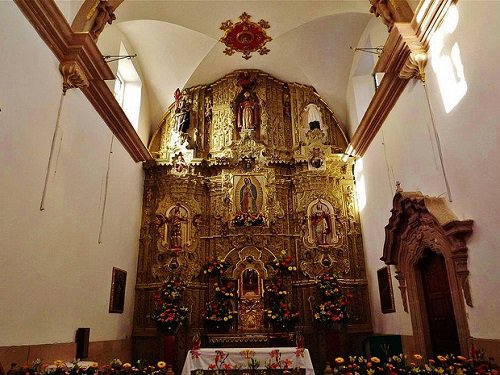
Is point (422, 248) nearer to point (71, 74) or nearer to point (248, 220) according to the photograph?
point (248, 220)

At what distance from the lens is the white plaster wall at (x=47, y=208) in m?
6.06

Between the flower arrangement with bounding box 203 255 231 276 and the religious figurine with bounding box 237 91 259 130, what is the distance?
4.27 m

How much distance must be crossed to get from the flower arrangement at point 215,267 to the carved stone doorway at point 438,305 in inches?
209

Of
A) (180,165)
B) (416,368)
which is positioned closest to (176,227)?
(180,165)

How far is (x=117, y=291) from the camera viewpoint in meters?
10.3

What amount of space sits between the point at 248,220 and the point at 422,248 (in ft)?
17.5

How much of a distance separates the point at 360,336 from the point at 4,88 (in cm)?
996

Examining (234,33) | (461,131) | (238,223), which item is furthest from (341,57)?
(461,131)

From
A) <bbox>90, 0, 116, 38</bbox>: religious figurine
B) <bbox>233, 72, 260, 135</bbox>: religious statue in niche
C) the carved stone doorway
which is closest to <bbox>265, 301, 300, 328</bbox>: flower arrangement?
the carved stone doorway

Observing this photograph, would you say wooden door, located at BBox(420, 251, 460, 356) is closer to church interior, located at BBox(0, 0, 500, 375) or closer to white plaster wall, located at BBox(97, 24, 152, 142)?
church interior, located at BBox(0, 0, 500, 375)

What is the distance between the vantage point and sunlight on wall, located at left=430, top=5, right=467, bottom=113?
666cm

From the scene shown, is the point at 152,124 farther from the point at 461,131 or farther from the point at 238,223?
the point at 461,131

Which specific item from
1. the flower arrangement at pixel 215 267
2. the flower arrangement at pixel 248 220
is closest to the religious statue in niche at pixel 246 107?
the flower arrangement at pixel 248 220

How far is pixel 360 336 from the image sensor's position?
1124cm
